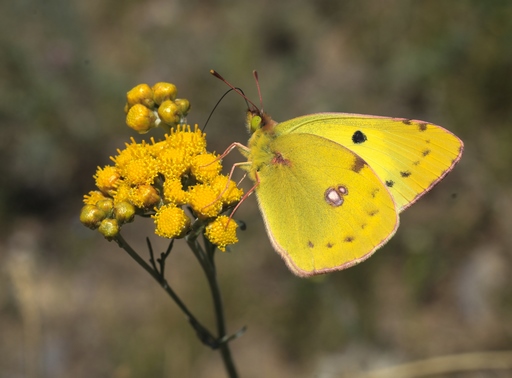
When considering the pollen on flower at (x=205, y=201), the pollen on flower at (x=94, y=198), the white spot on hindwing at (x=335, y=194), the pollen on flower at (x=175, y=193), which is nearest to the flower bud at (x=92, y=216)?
the pollen on flower at (x=94, y=198)

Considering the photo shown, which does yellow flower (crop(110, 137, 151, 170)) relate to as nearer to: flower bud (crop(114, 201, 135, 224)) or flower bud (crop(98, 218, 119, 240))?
flower bud (crop(114, 201, 135, 224))

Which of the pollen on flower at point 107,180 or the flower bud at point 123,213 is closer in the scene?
the flower bud at point 123,213

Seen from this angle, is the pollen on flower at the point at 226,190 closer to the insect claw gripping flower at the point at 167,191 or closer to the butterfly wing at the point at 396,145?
the insect claw gripping flower at the point at 167,191

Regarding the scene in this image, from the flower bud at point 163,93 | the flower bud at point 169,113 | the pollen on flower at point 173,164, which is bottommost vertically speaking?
the pollen on flower at point 173,164

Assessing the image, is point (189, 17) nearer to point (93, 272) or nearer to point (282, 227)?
point (93, 272)

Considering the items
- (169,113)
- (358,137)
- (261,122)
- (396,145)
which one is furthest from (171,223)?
(396,145)

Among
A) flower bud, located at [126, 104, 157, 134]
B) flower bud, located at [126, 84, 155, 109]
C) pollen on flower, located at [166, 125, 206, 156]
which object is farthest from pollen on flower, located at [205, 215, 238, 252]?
flower bud, located at [126, 84, 155, 109]
